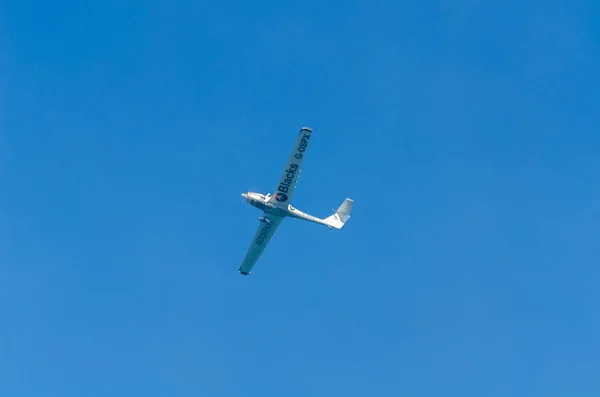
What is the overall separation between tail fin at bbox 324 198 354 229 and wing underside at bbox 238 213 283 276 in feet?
29.2

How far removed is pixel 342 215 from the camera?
10719 cm

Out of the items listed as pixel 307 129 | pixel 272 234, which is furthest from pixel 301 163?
pixel 272 234

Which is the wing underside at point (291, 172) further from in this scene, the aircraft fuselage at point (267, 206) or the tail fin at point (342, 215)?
the tail fin at point (342, 215)

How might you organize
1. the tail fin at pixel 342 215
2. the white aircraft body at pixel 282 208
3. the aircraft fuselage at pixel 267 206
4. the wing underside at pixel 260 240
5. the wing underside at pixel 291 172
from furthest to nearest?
the tail fin at pixel 342 215 < the wing underside at pixel 260 240 < the aircraft fuselage at pixel 267 206 < the white aircraft body at pixel 282 208 < the wing underside at pixel 291 172

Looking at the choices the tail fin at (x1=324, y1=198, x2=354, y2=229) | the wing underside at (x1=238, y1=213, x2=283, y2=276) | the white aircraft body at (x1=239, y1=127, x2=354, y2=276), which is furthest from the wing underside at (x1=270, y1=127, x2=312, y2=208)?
the tail fin at (x1=324, y1=198, x2=354, y2=229)

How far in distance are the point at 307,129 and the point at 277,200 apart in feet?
→ 35.3

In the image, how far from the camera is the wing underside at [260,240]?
9906 cm

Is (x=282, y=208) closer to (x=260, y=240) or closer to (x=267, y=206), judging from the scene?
(x=267, y=206)

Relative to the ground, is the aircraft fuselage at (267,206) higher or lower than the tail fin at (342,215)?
lower

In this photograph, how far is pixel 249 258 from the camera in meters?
105

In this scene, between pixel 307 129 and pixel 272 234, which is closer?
pixel 307 129

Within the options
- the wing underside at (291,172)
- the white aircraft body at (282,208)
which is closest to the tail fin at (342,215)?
the white aircraft body at (282,208)

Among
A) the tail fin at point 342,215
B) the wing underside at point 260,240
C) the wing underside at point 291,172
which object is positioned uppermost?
the tail fin at point 342,215

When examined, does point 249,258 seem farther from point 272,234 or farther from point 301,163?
point 301,163
